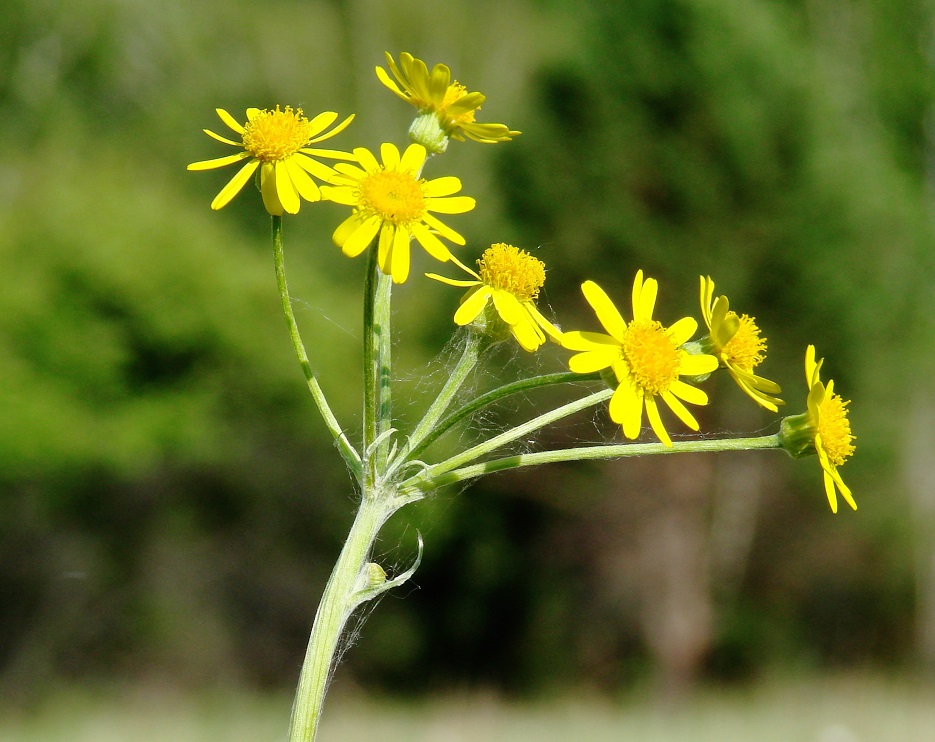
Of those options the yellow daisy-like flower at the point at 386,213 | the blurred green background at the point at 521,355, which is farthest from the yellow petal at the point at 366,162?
the blurred green background at the point at 521,355

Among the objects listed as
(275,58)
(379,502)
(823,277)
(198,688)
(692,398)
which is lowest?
(379,502)

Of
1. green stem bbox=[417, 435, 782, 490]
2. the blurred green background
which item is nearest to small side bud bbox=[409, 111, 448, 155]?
green stem bbox=[417, 435, 782, 490]

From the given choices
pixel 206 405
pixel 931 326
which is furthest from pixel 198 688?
pixel 931 326

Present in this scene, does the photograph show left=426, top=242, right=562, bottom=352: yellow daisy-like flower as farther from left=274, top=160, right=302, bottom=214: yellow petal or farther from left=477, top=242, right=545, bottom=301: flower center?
left=274, top=160, right=302, bottom=214: yellow petal

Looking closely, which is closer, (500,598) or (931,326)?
(931,326)

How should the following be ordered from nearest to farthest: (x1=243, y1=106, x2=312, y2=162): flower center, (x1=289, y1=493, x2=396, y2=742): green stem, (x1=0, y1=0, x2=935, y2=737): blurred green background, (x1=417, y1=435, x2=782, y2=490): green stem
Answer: (x1=289, y1=493, x2=396, y2=742): green stem
(x1=417, y1=435, x2=782, y2=490): green stem
(x1=243, y1=106, x2=312, y2=162): flower center
(x1=0, y1=0, x2=935, y2=737): blurred green background

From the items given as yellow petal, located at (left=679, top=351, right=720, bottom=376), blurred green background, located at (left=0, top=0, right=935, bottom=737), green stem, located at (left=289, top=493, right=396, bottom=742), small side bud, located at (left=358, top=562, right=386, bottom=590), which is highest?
blurred green background, located at (left=0, top=0, right=935, bottom=737)

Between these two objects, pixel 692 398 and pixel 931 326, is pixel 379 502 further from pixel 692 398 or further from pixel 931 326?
pixel 931 326

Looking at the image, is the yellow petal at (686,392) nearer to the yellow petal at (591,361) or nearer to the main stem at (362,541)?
the yellow petal at (591,361)
